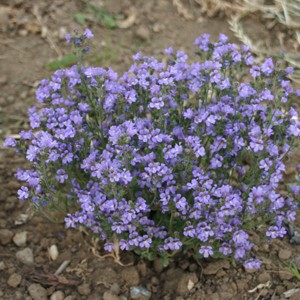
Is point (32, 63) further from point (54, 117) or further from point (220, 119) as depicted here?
point (220, 119)

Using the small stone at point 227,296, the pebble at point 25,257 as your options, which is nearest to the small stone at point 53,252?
the pebble at point 25,257

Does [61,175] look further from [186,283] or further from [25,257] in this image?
[186,283]

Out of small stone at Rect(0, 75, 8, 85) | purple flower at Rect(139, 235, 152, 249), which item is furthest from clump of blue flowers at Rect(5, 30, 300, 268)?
small stone at Rect(0, 75, 8, 85)

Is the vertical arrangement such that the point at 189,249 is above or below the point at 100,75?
below

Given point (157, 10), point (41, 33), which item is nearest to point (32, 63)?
point (41, 33)

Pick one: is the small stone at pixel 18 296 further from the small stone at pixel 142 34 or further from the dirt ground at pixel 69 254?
the small stone at pixel 142 34

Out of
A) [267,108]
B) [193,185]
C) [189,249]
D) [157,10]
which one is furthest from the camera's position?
[157,10]

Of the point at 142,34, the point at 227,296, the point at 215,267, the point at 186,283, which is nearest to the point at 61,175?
the point at 186,283
